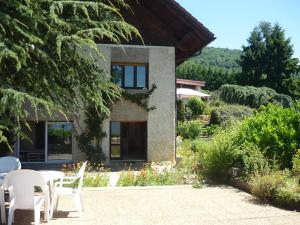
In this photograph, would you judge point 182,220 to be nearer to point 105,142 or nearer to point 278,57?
point 105,142

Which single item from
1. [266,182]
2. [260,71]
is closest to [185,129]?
[266,182]

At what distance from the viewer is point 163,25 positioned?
19.0 meters

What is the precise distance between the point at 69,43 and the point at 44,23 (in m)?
1.06

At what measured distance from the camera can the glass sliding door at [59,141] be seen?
736 inches

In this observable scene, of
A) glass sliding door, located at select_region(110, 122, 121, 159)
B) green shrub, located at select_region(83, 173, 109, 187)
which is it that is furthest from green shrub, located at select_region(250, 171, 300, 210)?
glass sliding door, located at select_region(110, 122, 121, 159)

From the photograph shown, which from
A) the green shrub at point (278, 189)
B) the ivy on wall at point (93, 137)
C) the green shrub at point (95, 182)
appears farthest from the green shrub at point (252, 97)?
the green shrub at point (278, 189)

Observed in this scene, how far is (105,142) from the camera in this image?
18.7 metres

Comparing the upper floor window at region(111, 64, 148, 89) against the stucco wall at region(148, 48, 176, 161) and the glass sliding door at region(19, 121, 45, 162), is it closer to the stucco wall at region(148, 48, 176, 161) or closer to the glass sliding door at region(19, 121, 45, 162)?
the stucco wall at region(148, 48, 176, 161)

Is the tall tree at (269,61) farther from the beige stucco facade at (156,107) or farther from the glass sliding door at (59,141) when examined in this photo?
the glass sliding door at (59,141)

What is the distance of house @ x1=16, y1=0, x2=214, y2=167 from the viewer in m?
18.6

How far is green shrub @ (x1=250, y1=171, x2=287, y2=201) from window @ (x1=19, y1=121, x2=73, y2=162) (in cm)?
1077

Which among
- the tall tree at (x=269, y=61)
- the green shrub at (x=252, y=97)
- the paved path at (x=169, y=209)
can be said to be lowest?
the paved path at (x=169, y=209)

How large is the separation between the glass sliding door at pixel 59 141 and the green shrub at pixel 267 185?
10755mm

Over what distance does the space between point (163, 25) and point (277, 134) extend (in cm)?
922
